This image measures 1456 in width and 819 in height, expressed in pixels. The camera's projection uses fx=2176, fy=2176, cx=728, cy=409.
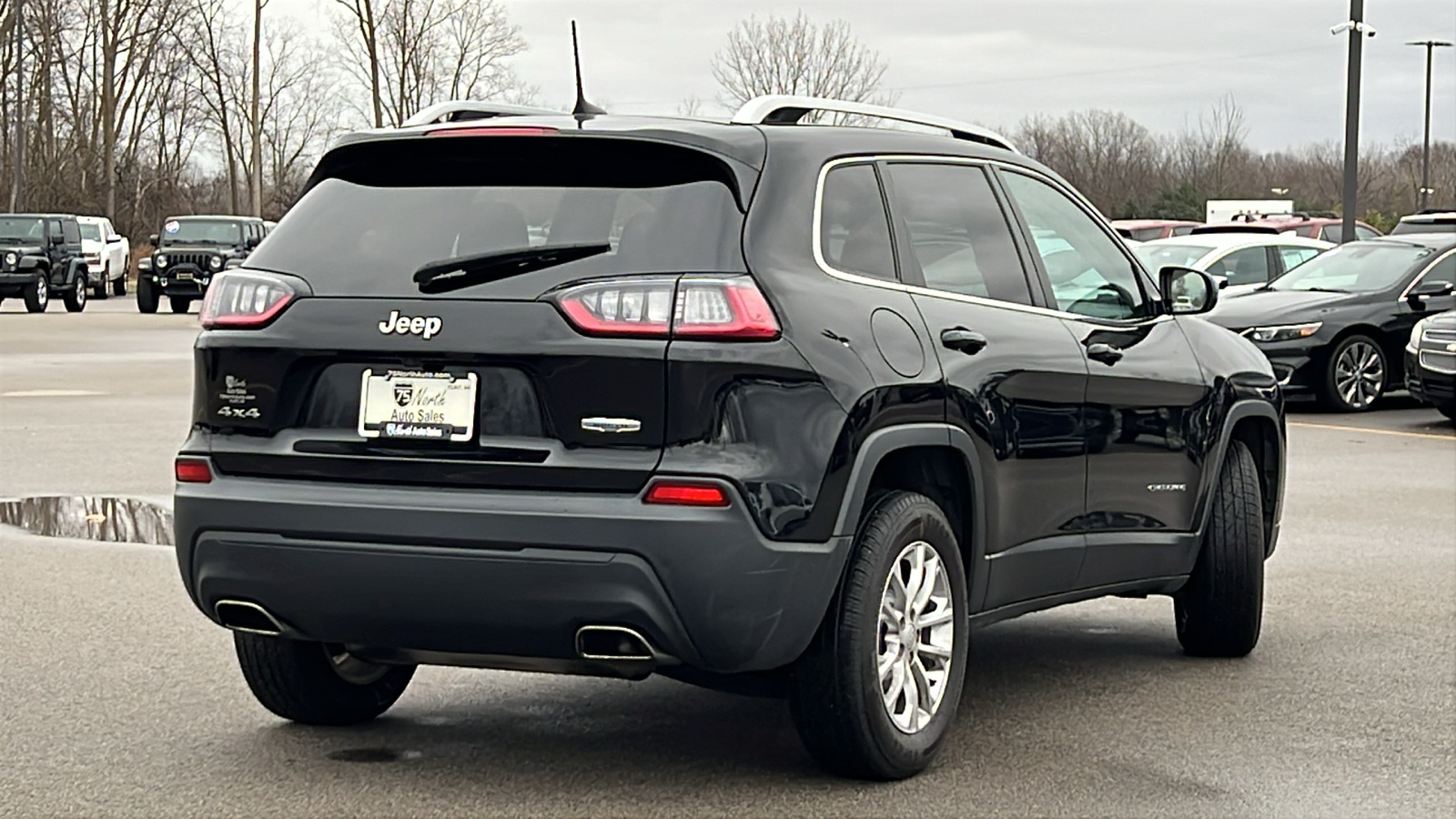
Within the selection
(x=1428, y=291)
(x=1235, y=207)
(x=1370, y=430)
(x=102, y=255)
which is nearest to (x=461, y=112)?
(x=1370, y=430)

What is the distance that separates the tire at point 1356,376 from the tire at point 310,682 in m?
13.9

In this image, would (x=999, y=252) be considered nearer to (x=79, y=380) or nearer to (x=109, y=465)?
(x=109, y=465)

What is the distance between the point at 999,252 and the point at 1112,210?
7206cm

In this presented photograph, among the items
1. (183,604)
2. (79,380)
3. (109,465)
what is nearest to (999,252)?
(183,604)

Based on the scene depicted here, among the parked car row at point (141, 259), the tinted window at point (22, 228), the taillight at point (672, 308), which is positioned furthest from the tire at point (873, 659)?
the tinted window at point (22, 228)

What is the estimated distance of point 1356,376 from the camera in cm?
1886

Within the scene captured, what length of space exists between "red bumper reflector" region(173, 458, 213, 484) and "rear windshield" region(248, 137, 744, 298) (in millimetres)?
516

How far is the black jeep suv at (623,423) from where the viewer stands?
196 inches

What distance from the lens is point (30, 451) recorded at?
14055 millimetres

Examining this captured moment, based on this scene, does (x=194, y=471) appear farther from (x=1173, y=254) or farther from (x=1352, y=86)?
(x=1352, y=86)

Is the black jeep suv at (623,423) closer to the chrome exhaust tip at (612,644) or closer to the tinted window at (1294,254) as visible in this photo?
the chrome exhaust tip at (612,644)

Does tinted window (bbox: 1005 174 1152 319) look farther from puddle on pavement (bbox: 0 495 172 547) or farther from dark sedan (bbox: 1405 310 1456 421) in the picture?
dark sedan (bbox: 1405 310 1456 421)

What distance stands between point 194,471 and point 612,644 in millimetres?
1177

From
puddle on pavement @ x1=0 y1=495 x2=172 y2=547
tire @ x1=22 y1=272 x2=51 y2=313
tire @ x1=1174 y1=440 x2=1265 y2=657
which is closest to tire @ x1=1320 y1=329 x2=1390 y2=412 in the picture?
puddle on pavement @ x1=0 y1=495 x2=172 y2=547
